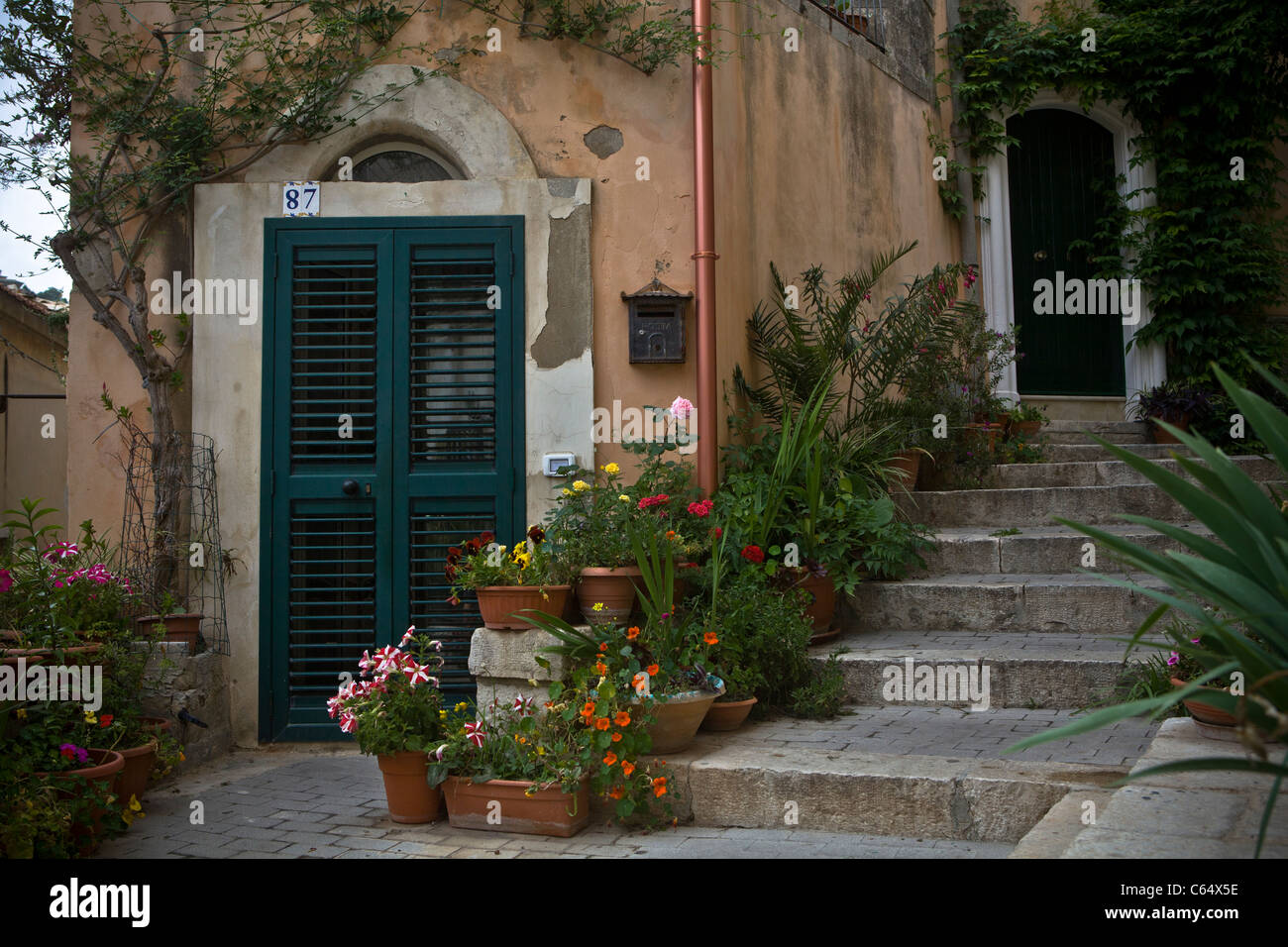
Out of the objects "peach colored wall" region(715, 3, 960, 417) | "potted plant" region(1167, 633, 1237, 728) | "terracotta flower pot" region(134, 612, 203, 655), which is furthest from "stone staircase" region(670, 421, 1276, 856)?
"terracotta flower pot" region(134, 612, 203, 655)

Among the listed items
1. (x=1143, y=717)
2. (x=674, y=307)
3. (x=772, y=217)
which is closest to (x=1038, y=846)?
(x=1143, y=717)

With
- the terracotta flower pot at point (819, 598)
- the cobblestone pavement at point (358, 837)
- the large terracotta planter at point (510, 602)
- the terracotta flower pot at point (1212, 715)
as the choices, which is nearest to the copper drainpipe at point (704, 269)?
the terracotta flower pot at point (819, 598)

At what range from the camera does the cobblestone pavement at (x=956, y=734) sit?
12.5 ft

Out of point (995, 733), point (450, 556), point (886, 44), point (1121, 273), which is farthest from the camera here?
point (1121, 273)

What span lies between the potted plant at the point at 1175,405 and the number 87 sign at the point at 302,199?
6234 mm

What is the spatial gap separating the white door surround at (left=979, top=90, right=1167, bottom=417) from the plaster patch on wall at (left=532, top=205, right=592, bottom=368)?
4617 mm

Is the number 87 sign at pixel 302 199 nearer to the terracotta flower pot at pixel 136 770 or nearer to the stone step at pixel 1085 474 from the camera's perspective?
the terracotta flower pot at pixel 136 770

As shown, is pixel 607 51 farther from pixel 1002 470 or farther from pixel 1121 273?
pixel 1121 273

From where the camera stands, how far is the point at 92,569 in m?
4.84

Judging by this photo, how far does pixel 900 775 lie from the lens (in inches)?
142

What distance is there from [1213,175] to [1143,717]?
6052 mm

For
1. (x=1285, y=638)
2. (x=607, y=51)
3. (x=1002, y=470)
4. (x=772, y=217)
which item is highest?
(x=607, y=51)

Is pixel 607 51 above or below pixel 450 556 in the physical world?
above
